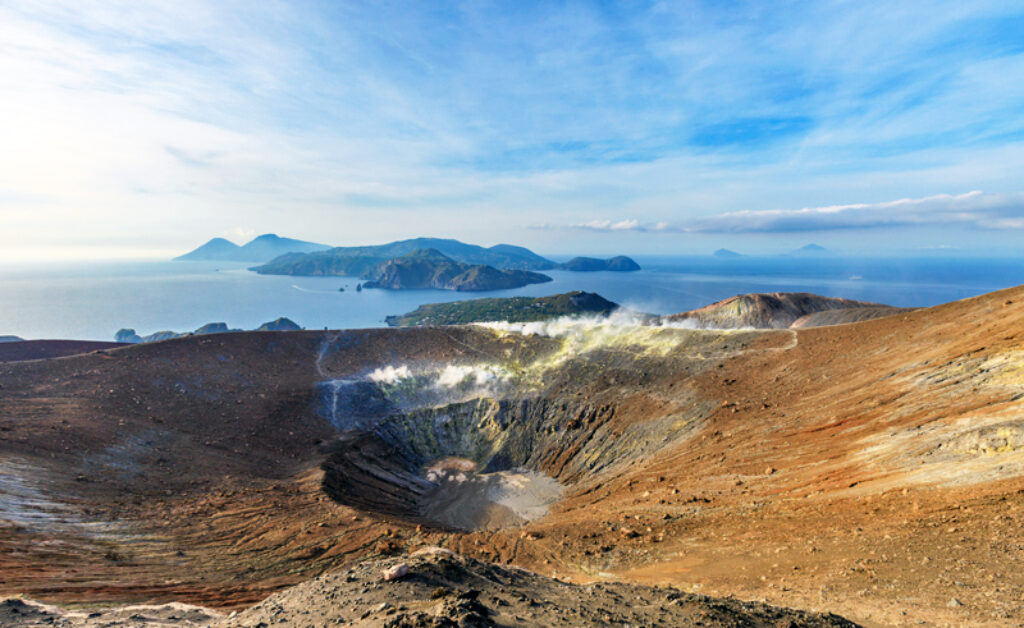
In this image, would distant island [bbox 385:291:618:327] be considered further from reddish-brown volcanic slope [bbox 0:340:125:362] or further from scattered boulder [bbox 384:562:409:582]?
scattered boulder [bbox 384:562:409:582]

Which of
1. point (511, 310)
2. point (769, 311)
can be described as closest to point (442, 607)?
point (769, 311)

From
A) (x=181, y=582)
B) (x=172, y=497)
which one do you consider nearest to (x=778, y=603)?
(x=181, y=582)

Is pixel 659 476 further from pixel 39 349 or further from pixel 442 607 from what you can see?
pixel 39 349

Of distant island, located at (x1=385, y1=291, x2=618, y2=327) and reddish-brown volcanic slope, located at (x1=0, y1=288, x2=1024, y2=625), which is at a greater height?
distant island, located at (x1=385, y1=291, x2=618, y2=327)

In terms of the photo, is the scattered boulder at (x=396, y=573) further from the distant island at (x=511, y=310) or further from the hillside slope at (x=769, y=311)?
the distant island at (x=511, y=310)

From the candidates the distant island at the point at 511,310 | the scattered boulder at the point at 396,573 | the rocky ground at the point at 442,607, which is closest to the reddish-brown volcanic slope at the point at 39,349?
the rocky ground at the point at 442,607

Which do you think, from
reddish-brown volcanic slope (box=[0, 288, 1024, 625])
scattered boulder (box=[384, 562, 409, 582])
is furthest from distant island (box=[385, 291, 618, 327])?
scattered boulder (box=[384, 562, 409, 582])
